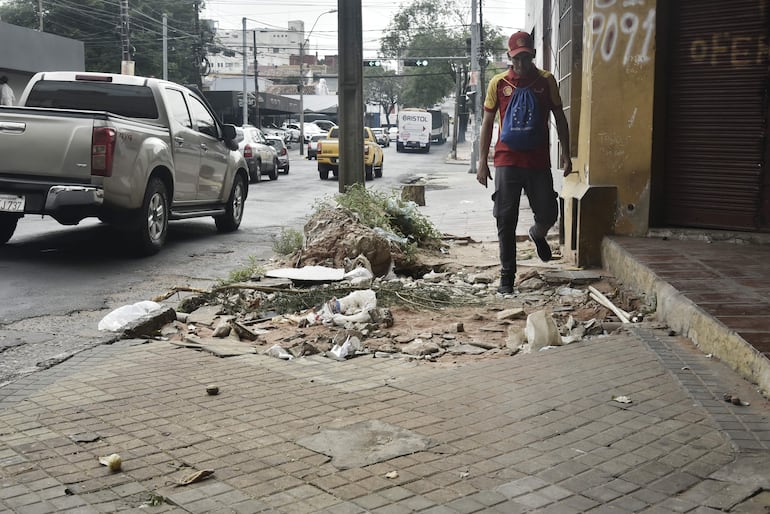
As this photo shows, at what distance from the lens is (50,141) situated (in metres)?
8.56

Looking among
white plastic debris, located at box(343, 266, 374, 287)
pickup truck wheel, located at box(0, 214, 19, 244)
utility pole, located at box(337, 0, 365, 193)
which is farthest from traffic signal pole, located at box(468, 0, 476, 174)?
white plastic debris, located at box(343, 266, 374, 287)

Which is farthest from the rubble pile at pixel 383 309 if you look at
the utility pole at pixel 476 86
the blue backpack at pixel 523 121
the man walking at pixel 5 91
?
the utility pole at pixel 476 86

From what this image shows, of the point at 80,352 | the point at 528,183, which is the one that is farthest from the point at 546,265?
the point at 80,352

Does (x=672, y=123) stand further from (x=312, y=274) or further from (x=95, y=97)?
(x=95, y=97)

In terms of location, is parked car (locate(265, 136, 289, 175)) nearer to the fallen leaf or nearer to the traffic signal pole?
the traffic signal pole

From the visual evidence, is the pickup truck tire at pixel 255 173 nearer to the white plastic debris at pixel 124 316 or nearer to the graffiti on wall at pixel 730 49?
the graffiti on wall at pixel 730 49

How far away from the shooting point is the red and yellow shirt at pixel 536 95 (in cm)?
686

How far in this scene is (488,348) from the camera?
5469 millimetres

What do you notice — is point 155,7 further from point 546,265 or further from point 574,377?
point 574,377

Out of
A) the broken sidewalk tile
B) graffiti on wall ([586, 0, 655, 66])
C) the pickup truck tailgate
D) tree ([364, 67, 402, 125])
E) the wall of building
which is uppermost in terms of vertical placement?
tree ([364, 67, 402, 125])

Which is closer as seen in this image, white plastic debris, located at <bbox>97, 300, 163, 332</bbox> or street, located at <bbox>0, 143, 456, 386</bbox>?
street, located at <bbox>0, 143, 456, 386</bbox>

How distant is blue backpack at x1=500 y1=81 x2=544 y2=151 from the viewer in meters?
6.79

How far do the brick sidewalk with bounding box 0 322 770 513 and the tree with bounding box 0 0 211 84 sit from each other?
44.3 meters

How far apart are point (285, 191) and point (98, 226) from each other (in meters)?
10.4
